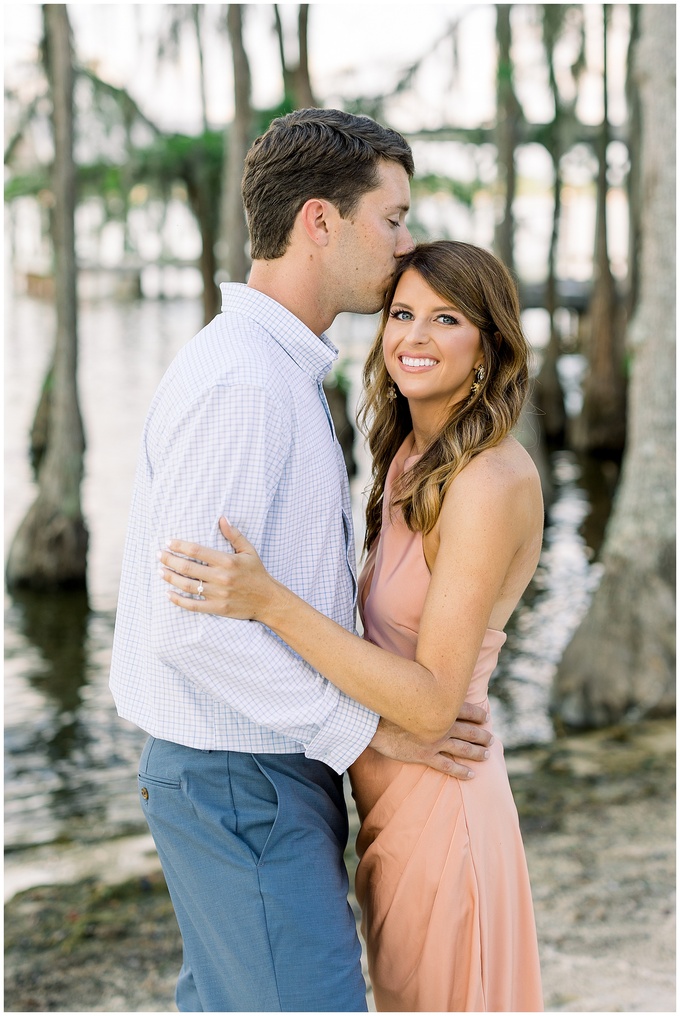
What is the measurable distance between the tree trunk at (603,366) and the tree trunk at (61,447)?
11.9 metres

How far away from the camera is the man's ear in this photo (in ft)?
7.53

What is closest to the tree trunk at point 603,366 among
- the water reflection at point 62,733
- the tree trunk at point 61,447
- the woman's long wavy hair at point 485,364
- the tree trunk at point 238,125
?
the tree trunk at point 238,125

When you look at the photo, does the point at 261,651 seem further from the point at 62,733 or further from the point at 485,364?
the point at 62,733

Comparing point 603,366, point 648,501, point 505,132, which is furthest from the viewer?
point 603,366

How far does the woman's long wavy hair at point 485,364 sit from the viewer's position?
2.39 m

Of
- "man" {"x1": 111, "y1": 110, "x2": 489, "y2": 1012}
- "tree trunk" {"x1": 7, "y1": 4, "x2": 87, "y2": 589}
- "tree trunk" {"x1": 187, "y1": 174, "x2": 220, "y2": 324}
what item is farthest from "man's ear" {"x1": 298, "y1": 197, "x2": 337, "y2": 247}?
"tree trunk" {"x1": 187, "y1": 174, "x2": 220, "y2": 324}

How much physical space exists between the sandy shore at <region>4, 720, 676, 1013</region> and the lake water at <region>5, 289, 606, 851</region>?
3.76ft

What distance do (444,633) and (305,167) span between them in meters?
1.01

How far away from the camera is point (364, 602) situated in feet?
8.45

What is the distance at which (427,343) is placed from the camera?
8.16 feet

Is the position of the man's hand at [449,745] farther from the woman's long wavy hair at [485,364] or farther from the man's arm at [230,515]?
the woman's long wavy hair at [485,364]

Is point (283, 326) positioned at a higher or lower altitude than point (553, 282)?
lower

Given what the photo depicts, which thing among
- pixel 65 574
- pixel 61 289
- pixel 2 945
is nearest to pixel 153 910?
pixel 2 945

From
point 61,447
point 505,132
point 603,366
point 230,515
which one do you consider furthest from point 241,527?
point 603,366
